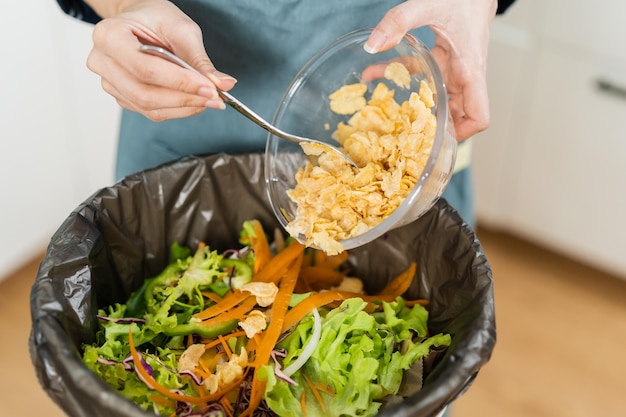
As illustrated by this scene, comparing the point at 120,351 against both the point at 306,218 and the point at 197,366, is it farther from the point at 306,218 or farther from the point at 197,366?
the point at 306,218

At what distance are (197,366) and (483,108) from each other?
1.49 ft

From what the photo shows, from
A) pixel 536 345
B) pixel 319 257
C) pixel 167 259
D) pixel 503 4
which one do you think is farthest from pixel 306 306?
pixel 536 345

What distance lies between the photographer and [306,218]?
2.86 feet

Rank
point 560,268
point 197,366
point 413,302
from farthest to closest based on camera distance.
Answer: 1. point 560,268
2. point 413,302
3. point 197,366

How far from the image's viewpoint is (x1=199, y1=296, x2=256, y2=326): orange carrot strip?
857mm

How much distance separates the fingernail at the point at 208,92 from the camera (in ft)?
2.49

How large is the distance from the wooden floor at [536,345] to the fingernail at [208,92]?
1050 mm

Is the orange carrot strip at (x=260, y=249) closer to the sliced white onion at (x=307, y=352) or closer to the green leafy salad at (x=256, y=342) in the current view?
the green leafy salad at (x=256, y=342)

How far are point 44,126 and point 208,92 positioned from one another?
1064 millimetres

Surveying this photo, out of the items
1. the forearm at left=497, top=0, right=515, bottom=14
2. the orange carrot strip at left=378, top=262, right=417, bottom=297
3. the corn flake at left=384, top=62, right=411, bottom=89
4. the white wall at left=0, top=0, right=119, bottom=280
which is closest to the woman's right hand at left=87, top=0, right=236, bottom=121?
the corn flake at left=384, top=62, right=411, bottom=89

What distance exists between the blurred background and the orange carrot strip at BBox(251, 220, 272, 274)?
2.69 ft

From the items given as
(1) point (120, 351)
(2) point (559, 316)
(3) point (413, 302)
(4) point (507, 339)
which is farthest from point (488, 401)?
(1) point (120, 351)

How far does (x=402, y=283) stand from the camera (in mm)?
970

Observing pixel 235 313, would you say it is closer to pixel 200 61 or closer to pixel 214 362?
pixel 214 362
